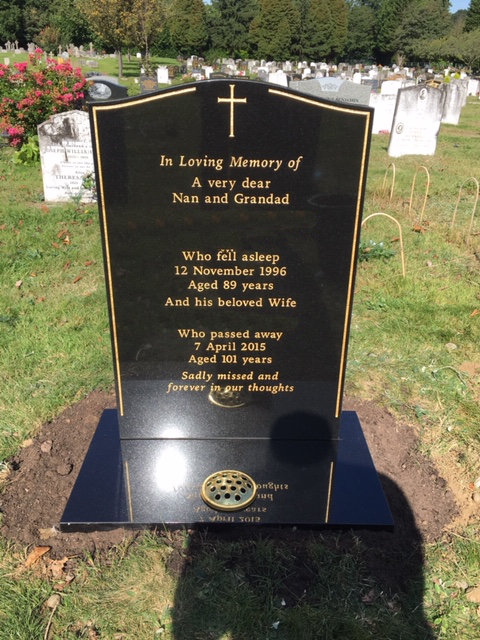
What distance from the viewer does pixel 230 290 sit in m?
2.90

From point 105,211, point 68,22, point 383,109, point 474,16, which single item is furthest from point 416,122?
point 474,16

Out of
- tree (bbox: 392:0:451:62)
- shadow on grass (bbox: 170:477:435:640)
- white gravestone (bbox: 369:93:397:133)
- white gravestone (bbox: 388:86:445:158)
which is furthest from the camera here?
tree (bbox: 392:0:451:62)

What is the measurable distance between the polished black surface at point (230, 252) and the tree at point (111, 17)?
33.1 metres

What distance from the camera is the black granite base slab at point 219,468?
108 inches

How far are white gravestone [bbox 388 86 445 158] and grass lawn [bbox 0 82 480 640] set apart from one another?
17.0 ft

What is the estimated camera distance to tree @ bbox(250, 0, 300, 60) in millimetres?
52781

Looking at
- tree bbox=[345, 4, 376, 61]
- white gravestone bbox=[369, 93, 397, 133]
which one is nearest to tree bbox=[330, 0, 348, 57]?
tree bbox=[345, 4, 376, 61]

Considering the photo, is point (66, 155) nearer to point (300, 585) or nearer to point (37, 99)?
point (37, 99)

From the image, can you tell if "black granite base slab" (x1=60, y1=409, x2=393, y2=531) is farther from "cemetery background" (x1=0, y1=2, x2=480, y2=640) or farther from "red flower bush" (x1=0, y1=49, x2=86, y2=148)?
"red flower bush" (x1=0, y1=49, x2=86, y2=148)

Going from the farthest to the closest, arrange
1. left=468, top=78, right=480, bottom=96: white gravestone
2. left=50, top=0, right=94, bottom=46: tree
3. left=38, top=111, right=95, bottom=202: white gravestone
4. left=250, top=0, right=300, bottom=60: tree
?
left=250, top=0, right=300, bottom=60: tree
left=50, top=0, right=94, bottom=46: tree
left=468, top=78, right=480, bottom=96: white gravestone
left=38, top=111, right=95, bottom=202: white gravestone

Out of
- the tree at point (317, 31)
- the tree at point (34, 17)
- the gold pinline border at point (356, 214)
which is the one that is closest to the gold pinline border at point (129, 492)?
the gold pinline border at point (356, 214)

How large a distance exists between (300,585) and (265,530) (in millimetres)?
356

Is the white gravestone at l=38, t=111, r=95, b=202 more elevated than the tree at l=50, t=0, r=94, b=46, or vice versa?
the tree at l=50, t=0, r=94, b=46

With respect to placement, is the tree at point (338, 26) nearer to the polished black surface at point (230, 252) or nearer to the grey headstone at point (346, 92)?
the grey headstone at point (346, 92)
